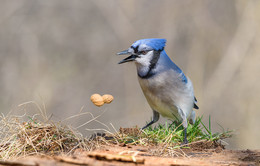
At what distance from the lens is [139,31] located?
9.66m

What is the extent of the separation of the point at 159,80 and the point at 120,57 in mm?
5503

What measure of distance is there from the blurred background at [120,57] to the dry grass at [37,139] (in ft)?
15.9

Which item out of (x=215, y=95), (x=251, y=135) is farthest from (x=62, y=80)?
(x=251, y=135)

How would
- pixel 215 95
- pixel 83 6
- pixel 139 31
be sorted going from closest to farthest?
Answer: pixel 215 95
pixel 139 31
pixel 83 6

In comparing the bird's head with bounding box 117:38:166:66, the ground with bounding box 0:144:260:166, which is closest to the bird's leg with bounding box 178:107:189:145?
the ground with bounding box 0:144:260:166

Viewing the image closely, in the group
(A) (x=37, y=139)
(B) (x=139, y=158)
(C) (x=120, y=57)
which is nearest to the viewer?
(B) (x=139, y=158)

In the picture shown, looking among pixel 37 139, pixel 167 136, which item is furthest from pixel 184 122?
pixel 37 139

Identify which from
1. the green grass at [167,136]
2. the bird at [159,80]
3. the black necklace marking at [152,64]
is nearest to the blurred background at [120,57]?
the bird at [159,80]

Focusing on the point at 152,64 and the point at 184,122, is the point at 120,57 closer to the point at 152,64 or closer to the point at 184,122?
the point at 152,64

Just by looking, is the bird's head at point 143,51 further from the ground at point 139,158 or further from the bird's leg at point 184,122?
the ground at point 139,158

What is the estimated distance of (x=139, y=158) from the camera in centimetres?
288

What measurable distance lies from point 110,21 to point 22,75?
2675mm

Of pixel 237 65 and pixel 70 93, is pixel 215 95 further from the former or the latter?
pixel 70 93

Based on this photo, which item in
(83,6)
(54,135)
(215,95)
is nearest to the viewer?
(54,135)
